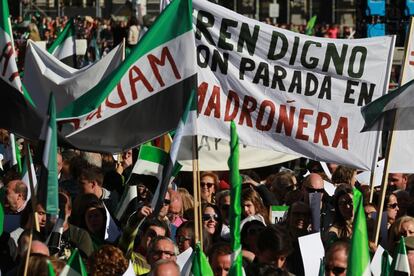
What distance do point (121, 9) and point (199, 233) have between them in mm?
45133

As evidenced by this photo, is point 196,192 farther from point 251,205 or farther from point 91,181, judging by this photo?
point 91,181

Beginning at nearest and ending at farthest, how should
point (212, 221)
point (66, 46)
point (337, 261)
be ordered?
point (337, 261)
point (212, 221)
point (66, 46)

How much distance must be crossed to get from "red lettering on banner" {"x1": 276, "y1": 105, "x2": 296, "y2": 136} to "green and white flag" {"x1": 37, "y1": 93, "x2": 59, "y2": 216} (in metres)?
2.54

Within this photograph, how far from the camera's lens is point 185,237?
10062 millimetres

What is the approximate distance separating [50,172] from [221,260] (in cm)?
123

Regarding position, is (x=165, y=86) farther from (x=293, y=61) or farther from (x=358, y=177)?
(x=358, y=177)

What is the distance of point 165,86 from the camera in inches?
402

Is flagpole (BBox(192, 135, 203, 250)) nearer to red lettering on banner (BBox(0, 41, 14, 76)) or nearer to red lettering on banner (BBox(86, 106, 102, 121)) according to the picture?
red lettering on banner (BBox(86, 106, 102, 121))

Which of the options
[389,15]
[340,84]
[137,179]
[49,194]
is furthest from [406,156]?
[389,15]

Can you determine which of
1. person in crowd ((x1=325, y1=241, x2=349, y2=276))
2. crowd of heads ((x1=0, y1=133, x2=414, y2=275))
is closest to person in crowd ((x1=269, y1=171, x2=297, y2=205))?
crowd of heads ((x1=0, y1=133, x2=414, y2=275))

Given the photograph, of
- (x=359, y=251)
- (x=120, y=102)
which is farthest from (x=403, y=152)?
(x=359, y=251)

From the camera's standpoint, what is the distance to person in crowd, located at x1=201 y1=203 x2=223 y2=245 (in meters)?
10.5

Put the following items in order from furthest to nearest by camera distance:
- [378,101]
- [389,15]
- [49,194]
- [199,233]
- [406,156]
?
[389,15], [406,156], [378,101], [199,233], [49,194]

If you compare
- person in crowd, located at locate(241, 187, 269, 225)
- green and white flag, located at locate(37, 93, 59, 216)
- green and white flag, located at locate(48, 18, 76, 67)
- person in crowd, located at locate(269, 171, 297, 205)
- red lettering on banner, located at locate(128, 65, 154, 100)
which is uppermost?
green and white flag, located at locate(37, 93, 59, 216)
